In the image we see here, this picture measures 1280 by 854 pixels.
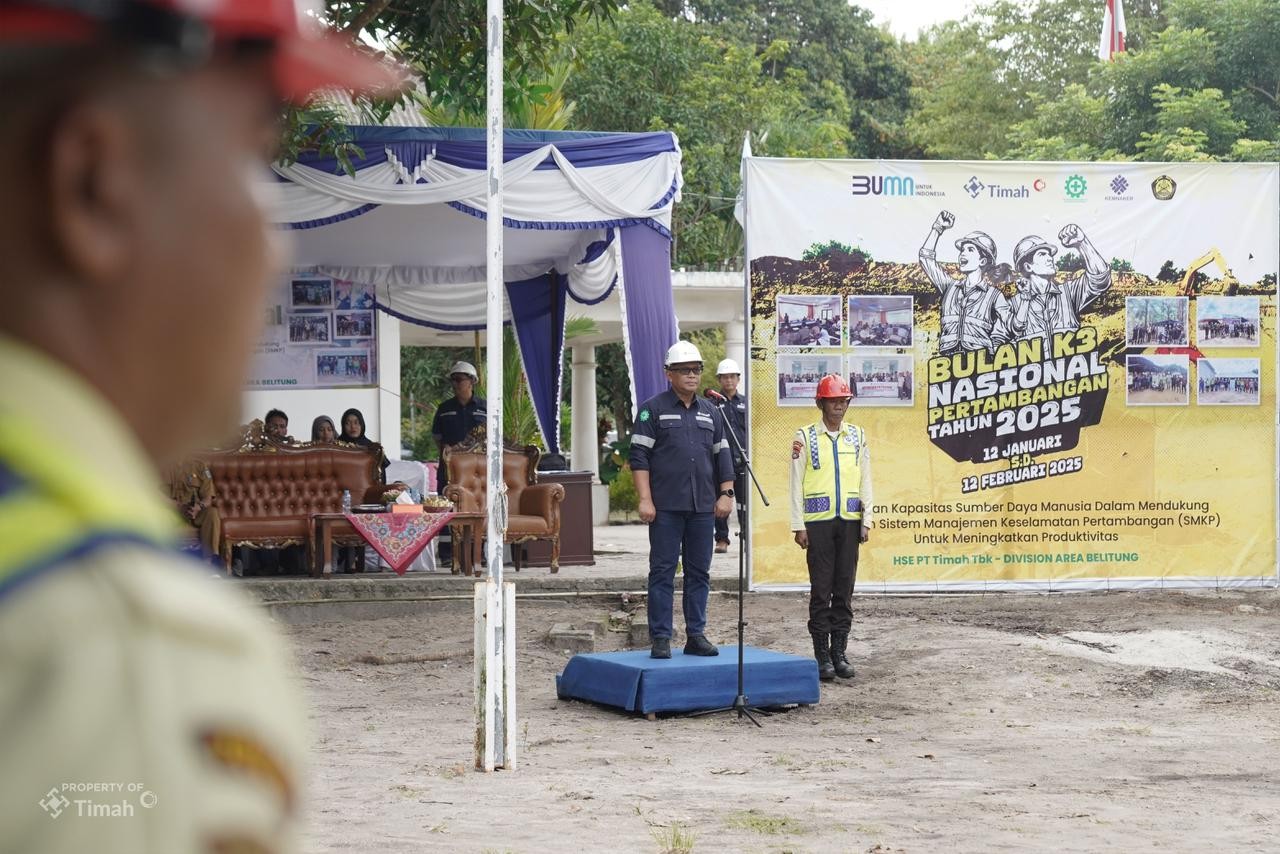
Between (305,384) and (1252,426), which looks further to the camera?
(305,384)

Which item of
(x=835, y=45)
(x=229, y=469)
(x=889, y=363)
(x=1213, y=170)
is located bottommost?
(x=229, y=469)

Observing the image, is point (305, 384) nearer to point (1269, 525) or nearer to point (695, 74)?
point (1269, 525)

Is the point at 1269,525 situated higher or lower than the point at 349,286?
lower

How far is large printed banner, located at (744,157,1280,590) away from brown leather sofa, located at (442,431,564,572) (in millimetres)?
2058

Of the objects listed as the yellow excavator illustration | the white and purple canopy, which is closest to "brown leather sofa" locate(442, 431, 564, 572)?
the white and purple canopy

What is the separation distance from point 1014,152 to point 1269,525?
1888 cm

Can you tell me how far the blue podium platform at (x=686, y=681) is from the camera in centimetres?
825

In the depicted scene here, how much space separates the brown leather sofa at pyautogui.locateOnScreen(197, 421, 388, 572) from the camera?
12625 millimetres

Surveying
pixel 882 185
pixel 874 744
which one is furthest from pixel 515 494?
pixel 874 744

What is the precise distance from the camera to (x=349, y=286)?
15.5m

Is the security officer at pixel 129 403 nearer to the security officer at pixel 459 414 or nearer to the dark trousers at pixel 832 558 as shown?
the dark trousers at pixel 832 558

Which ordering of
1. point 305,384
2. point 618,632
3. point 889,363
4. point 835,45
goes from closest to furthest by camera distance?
point 618,632
point 889,363
point 305,384
point 835,45

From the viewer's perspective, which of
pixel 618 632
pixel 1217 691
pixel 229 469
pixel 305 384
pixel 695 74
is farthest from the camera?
pixel 695 74

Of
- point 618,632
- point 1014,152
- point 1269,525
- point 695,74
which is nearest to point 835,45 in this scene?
point 1014,152
